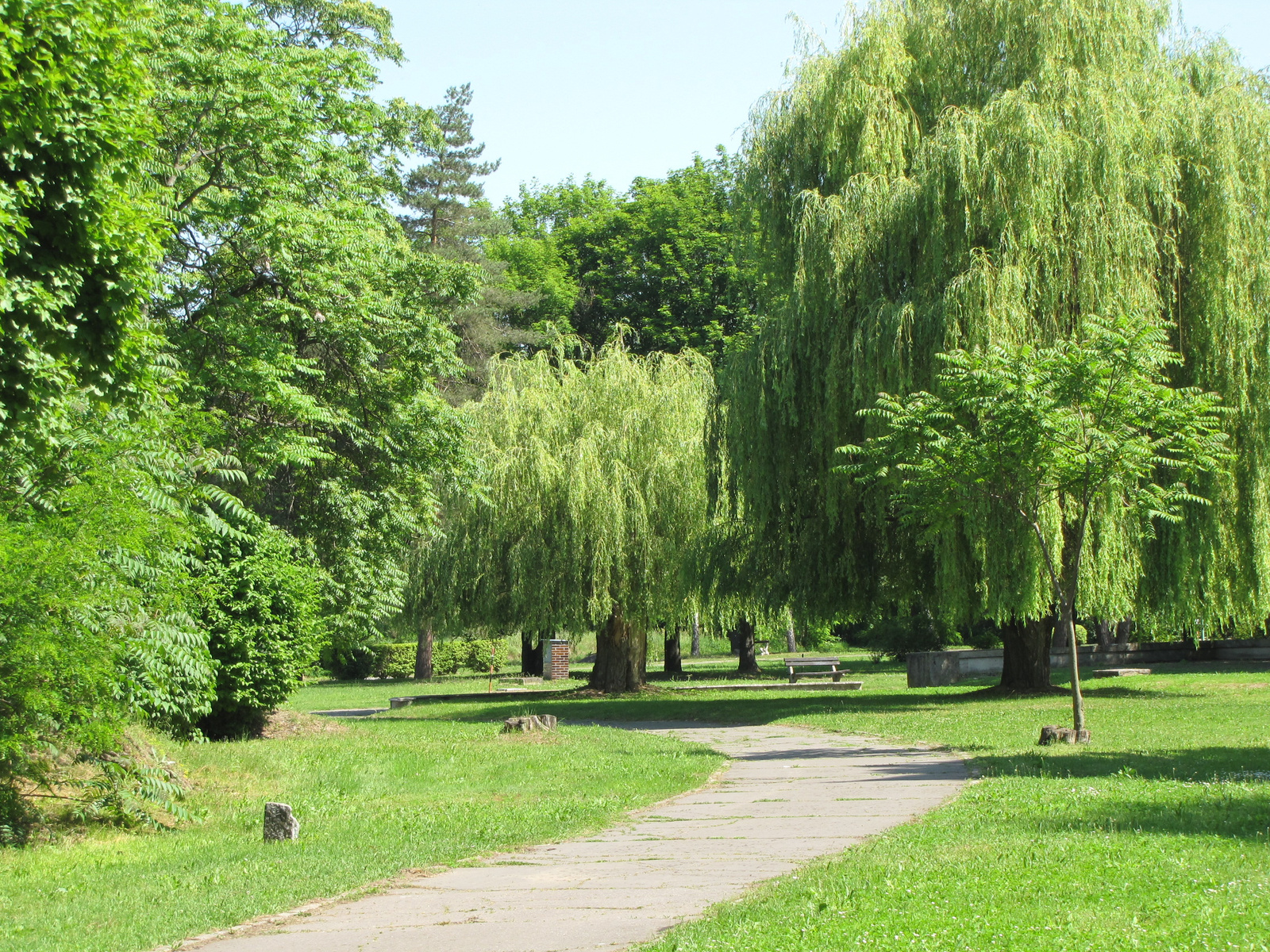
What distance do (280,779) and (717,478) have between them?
11.0 meters

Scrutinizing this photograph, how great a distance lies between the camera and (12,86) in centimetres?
697

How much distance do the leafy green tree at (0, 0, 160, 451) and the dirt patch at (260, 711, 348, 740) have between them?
9009 millimetres

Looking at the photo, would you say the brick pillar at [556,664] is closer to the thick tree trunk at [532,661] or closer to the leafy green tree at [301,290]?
the thick tree trunk at [532,661]

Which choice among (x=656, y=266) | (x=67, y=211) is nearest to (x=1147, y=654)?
(x=656, y=266)

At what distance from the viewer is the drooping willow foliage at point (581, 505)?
24.3 m

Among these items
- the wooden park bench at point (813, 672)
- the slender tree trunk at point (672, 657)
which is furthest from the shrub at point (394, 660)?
the wooden park bench at point (813, 672)

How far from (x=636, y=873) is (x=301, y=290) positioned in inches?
445

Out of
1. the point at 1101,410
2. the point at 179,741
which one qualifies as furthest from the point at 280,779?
the point at 1101,410

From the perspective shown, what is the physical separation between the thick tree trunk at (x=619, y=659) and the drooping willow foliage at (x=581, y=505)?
5.12ft

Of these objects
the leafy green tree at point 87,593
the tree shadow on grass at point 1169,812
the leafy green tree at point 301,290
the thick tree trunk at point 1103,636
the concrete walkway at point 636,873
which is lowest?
the concrete walkway at point 636,873

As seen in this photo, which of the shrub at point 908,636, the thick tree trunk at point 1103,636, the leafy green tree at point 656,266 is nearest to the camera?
the thick tree trunk at point 1103,636

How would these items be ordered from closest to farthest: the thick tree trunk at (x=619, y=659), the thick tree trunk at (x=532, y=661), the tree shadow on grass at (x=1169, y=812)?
1. the tree shadow on grass at (x=1169, y=812)
2. the thick tree trunk at (x=619, y=659)
3. the thick tree trunk at (x=532, y=661)

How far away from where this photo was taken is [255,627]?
1515 cm

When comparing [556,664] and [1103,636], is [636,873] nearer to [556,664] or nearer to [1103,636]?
[1103,636]
